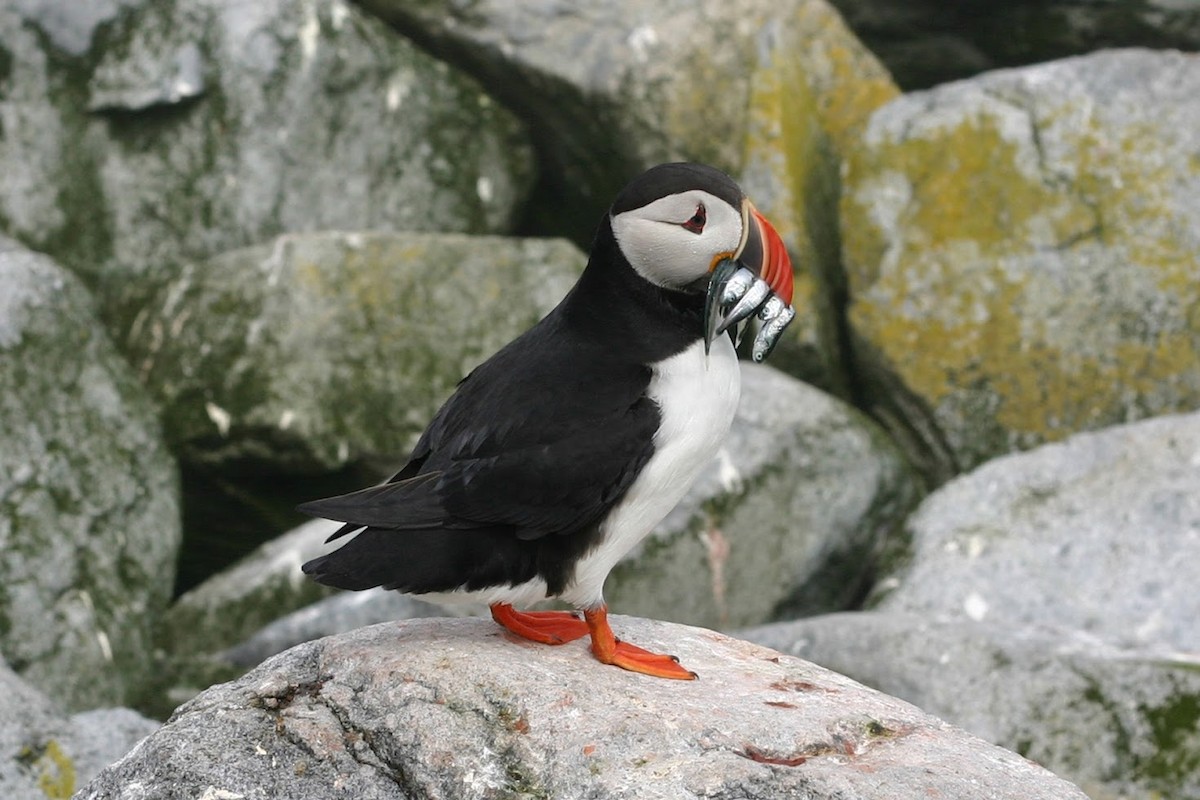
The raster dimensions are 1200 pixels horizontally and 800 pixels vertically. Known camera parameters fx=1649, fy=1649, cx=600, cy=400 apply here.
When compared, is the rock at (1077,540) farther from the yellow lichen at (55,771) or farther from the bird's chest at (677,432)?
the yellow lichen at (55,771)

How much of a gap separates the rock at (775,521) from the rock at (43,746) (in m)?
2.39

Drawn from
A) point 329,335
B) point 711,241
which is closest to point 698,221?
point 711,241

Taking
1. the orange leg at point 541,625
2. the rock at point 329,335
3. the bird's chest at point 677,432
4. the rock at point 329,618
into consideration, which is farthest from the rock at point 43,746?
the rock at point 329,335

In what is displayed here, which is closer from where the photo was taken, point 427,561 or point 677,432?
point 427,561

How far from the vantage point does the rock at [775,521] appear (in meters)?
6.65

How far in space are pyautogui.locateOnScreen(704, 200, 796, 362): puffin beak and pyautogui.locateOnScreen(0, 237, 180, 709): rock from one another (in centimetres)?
387

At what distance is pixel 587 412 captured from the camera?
11.7 ft

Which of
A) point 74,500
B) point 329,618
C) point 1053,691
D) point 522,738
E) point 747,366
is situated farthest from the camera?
point 747,366

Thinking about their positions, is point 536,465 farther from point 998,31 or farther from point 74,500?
point 998,31

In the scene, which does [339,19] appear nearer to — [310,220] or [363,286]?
[310,220]

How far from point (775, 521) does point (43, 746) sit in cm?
332

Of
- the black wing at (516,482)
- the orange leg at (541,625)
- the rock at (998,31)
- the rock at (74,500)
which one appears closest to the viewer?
the black wing at (516,482)

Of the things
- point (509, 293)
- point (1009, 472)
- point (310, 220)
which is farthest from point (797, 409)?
point (310, 220)

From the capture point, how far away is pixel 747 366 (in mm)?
7418
